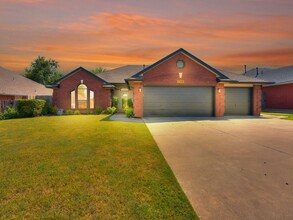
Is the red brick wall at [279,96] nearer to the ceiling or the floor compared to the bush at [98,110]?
nearer to the ceiling

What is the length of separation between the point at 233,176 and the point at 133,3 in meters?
10.0

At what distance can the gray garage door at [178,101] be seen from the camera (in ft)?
59.2

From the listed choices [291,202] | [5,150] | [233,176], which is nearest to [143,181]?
[233,176]

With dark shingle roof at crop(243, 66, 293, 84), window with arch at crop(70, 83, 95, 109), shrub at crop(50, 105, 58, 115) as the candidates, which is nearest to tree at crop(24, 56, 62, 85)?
window with arch at crop(70, 83, 95, 109)

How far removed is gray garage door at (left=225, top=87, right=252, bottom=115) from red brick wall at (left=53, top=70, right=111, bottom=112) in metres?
13.7

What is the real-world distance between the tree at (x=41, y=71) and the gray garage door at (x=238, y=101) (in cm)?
5403

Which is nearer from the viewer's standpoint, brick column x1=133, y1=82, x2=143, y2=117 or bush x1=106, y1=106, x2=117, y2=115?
brick column x1=133, y1=82, x2=143, y2=117

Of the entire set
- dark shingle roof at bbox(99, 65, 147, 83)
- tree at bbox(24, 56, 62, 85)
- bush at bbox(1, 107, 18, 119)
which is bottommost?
bush at bbox(1, 107, 18, 119)

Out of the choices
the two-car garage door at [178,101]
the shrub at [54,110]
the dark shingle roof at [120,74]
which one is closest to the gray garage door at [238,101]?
the two-car garage door at [178,101]

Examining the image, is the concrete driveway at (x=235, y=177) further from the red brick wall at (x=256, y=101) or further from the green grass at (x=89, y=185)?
the red brick wall at (x=256, y=101)

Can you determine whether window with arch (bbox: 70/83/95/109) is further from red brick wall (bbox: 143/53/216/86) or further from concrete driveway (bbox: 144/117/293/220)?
concrete driveway (bbox: 144/117/293/220)

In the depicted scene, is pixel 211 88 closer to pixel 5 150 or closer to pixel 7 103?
pixel 5 150

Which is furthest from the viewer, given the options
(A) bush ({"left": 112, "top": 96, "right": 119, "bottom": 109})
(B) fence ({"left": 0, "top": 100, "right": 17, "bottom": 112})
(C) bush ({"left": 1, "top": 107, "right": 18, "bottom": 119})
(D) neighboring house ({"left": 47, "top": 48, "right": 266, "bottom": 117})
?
(A) bush ({"left": 112, "top": 96, "right": 119, "bottom": 109})

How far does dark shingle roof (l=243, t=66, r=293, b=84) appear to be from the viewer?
2643cm
